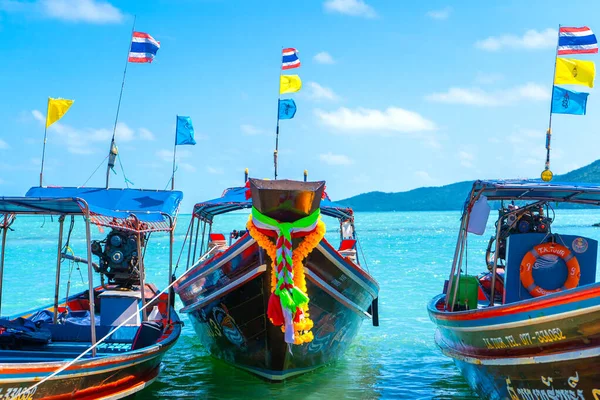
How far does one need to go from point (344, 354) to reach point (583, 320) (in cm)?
728

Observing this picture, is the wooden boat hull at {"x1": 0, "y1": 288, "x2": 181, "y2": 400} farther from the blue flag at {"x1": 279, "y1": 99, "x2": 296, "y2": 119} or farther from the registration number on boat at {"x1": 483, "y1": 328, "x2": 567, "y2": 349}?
the blue flag at {"x1": 279, "y1": 99, "x2": 296, "y2": 119}

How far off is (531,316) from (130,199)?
6.71 meters

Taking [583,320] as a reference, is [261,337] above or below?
below

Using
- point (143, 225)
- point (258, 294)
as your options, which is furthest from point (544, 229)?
point (143, 225)

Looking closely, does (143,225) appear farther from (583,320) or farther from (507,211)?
(583,320)

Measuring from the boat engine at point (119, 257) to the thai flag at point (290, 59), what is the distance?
5.16m

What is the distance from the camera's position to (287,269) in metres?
8.82

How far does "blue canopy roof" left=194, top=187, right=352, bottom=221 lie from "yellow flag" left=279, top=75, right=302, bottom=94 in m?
2.92

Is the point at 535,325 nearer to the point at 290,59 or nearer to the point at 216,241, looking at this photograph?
the point at 216,241

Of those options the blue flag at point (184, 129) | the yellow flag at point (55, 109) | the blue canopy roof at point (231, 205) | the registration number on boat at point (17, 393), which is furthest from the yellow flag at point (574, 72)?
the registration number on boat at point (17, 393)

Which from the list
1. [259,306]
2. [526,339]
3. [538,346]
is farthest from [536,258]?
[259,306]

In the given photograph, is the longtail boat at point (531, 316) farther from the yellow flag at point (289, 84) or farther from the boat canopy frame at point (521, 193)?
the yellow flag at point (289, 84)

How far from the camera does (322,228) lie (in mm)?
9234

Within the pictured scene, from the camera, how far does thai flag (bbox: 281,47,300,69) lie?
14547mm
